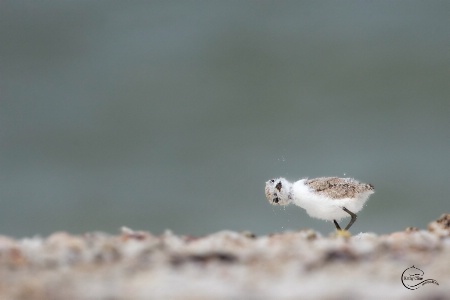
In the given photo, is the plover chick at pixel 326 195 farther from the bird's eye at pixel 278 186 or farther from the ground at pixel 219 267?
the ground at pixel 219 267

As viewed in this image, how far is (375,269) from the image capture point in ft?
12.1

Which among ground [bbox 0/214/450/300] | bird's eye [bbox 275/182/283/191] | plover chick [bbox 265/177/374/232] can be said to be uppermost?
bird's eye [bbox 275/182/283/191]

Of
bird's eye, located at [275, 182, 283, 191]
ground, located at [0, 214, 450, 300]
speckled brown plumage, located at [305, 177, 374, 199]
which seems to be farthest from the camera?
bird's eye, located at [275, 182, 283, 191]

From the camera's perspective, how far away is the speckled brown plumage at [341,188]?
636 cm

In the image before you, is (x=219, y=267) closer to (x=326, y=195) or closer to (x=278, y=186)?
(x=326, y=195)

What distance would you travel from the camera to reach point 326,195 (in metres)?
6.43

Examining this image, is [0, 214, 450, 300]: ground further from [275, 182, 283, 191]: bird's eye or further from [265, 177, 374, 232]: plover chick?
[275, 182, 283, 191]: bird's eye

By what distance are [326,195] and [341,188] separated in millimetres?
134

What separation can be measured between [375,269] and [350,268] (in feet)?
0.38

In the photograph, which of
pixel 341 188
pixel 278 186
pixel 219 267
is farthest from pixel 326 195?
pixel 219 267

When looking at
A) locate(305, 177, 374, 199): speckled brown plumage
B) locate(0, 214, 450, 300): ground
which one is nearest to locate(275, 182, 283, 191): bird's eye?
locate(305, 177, 374, 199): speckled brown plumage

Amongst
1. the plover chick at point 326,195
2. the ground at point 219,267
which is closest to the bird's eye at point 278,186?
the plover chick at point 326,195

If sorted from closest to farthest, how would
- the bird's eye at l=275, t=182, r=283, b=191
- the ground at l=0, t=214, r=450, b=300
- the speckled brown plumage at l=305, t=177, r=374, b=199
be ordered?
1. the ground at l=0, t=214, r=450, b=300
2. the speckled brown plumage at l=305, t=177, r=374, b=199
3. the bird's eye at l=275, t=182, r=283, b=191

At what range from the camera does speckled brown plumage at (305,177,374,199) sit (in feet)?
20.9
